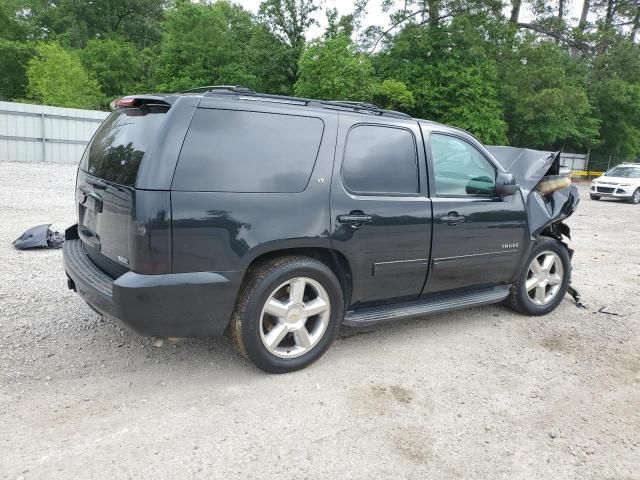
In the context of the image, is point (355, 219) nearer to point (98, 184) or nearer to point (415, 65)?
point (98, 184)

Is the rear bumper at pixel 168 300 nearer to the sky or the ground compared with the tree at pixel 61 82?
nearer to the ground

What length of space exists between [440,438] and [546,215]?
9.02 feet

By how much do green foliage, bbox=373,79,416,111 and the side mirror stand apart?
19.6 m

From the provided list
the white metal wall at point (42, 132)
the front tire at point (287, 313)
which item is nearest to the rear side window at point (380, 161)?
the front tire at point (287, 313)

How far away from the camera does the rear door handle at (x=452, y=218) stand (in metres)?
3.99

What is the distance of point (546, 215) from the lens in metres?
4.77

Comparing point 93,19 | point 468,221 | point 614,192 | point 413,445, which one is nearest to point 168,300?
point 413,445

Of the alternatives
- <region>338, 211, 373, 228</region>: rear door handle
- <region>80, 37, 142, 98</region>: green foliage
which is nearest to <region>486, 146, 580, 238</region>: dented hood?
<region>338, 211, 373, 228</region>: rear door handle

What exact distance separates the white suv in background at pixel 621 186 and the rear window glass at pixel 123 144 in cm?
2039

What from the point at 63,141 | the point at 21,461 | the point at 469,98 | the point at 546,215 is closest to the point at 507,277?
the point at 546,215

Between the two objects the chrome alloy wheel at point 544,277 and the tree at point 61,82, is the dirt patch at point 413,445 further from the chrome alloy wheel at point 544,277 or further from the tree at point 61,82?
the tree at point 61,82

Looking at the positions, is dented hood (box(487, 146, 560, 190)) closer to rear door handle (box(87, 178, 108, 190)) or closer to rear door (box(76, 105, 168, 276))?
rear door (box(76, 105, 168, 276))

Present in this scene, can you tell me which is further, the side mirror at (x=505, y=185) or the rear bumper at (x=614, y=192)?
the rear bumper at (x=614, y=192)

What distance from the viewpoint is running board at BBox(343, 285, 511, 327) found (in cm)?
374
